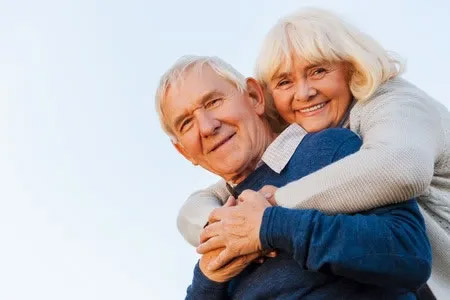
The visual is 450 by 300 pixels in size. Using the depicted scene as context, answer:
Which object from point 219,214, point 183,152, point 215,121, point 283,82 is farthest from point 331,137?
point 183,152

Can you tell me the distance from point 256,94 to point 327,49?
0.42m

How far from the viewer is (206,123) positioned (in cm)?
293

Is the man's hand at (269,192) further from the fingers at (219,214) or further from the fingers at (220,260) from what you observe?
the fingers at (220,260)

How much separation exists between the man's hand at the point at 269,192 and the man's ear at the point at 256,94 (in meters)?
0.72

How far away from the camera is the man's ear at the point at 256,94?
320 cm

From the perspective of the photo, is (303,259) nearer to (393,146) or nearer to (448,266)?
(393,146)

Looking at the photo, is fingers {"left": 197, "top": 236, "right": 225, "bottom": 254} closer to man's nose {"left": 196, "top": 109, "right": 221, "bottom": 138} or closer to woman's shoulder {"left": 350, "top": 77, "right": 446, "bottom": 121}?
man's nose {"left": 196, "top": 109, "right": 221, "bottom": 138}

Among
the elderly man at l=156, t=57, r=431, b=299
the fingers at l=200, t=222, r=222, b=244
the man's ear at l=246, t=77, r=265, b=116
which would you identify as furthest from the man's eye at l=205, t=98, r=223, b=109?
the fingers at l=200, t=222, r=222, b=244

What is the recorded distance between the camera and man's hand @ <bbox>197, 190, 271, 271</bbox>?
225 centimetres

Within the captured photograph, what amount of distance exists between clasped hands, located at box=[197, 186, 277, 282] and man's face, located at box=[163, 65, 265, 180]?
1.48 feet

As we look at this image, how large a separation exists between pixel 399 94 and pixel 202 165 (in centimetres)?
101

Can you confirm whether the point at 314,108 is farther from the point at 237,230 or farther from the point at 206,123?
the point at 237,230

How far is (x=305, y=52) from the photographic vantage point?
3.10 meters

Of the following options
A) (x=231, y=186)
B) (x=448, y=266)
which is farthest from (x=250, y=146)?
(x=448, y=266)
